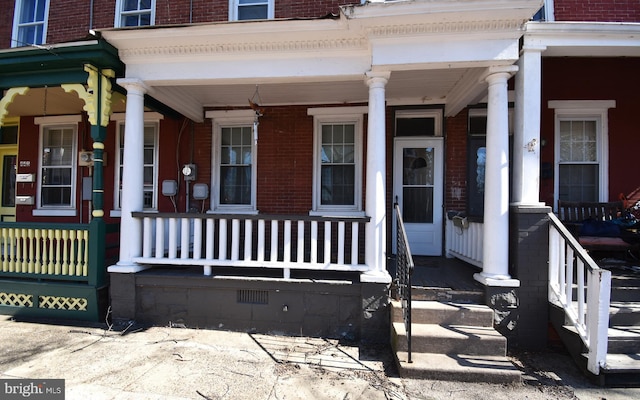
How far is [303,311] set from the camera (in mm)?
4645

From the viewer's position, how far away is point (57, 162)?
24.2 ft

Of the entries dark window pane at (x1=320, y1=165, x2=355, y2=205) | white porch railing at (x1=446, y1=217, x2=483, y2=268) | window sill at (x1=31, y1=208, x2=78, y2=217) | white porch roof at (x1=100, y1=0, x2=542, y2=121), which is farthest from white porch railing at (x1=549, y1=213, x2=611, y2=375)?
window sill at (x1=31, y1=208, x2=78, y2=217)

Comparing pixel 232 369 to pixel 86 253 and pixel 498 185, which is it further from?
pixel 498 185

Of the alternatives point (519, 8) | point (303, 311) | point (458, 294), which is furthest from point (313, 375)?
point (519, 8)

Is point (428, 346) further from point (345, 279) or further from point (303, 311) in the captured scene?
Result: point (303, 311)

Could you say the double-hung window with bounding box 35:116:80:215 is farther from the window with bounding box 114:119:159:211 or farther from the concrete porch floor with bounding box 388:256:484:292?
the concrete porch floor with bounding box 388:256:484:292

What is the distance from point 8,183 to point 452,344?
9.78m

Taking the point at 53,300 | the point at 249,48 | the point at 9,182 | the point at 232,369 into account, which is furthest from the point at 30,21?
the point at 232,369

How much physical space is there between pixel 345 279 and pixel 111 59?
15.4 ft

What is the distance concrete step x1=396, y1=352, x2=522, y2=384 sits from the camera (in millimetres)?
3438

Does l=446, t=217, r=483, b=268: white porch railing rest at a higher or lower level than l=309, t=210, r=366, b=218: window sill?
lower

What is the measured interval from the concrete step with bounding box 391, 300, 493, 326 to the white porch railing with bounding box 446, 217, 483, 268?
0.92 m

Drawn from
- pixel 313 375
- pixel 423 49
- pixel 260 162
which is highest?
pixel 423 49

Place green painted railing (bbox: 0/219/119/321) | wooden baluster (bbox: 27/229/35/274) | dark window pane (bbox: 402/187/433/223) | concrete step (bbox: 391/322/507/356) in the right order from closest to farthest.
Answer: concrete step (bbox: 391/322/507/356), green painted railing (bbox: 0/219/119/321), wooden baluster (bbox: 27/229/35/274), dark window pane (bbox: 402/187/433/223)
